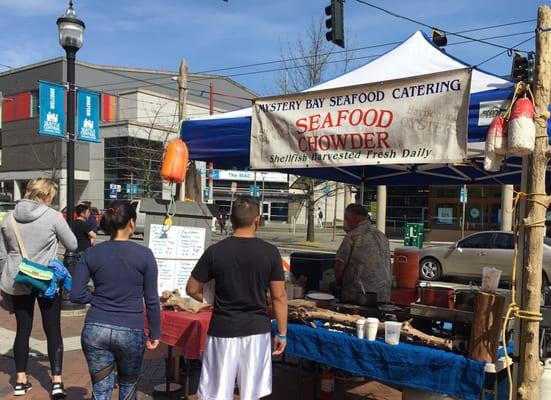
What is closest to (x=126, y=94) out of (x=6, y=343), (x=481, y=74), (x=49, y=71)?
(x=49, y=71)

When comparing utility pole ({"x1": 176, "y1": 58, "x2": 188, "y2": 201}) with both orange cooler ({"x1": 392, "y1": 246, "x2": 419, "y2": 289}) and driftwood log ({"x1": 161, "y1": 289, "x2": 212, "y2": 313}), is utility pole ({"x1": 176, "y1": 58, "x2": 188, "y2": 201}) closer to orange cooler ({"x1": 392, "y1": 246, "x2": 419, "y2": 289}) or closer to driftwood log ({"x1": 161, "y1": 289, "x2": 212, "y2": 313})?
driftwood log ({"x1": 161, "y1": 289, "x2": 212, "y2": 313})

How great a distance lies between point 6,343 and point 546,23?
648 centimetres

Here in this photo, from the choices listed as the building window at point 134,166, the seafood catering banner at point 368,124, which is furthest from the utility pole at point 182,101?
the building window at point 134,166

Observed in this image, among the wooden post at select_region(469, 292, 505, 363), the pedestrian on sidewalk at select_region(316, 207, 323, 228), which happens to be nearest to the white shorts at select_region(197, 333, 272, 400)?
the wooden post at select_region(469, 292, 505, 363)

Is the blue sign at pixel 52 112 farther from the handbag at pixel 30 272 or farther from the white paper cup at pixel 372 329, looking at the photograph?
the white paper cup at pixel 372 329

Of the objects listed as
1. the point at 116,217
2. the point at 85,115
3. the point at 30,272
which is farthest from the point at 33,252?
the point at 85,115

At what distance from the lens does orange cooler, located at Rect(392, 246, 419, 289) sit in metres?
5.21

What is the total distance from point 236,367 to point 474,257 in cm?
1216

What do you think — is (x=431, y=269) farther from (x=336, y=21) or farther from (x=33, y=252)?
(x=33, y=252)

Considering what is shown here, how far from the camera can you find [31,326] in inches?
169

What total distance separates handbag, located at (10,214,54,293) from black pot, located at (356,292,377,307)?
99.6 inches

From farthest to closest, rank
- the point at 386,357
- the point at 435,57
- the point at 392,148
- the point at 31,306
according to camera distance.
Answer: the point at 435,57 < the point at 31,306 < the point at 392,148 < the point at 386,357

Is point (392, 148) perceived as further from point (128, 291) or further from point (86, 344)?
point (86, 344)

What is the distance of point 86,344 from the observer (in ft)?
10.1
